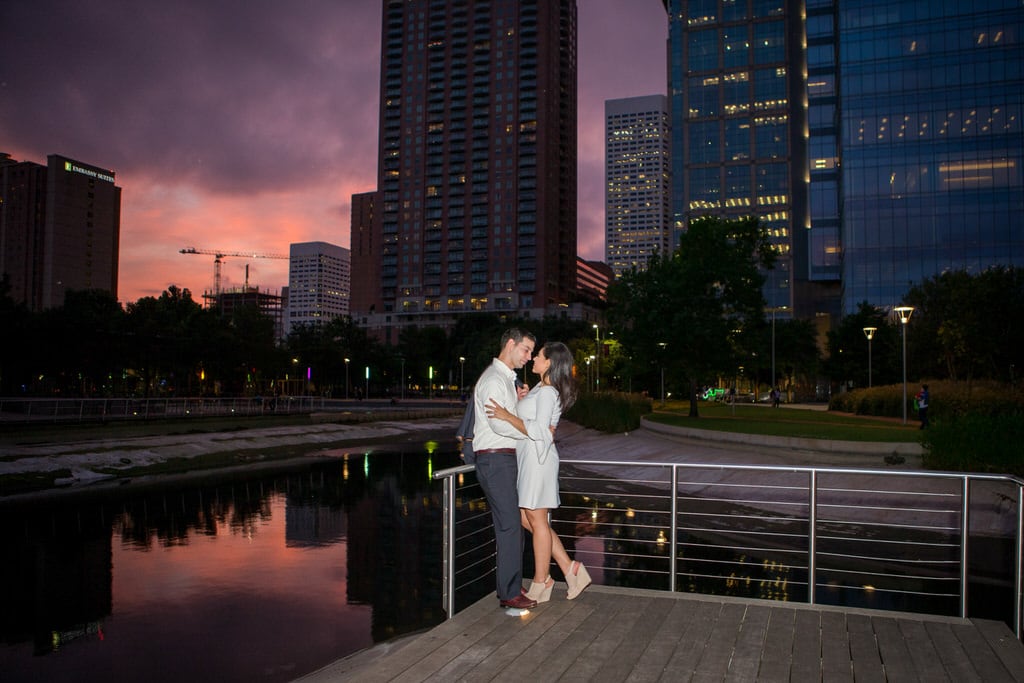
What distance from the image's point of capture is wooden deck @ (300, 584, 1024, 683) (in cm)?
430

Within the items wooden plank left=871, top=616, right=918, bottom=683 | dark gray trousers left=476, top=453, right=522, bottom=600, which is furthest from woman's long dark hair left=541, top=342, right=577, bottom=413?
wooden plank left=871, top=616, right=918, bottom=683

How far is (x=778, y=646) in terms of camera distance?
4.76 metres

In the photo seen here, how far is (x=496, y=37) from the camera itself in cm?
15300

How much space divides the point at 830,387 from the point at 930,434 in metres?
83.4

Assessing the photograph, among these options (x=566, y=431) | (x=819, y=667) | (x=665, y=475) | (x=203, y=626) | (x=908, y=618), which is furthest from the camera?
(x=566, y=431)

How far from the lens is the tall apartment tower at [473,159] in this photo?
149 metres

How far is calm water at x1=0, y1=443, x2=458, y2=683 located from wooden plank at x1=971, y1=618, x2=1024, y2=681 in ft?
19.5

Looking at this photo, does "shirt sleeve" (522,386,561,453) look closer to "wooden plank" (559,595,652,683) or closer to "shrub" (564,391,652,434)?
"wooden plank" (559,595,652,683)

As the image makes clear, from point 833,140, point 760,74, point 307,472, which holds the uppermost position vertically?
point 760,74

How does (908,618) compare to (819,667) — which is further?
(908,618)

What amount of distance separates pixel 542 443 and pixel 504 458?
337 millimetres

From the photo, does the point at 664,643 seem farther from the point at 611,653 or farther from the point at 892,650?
the point at 892,650

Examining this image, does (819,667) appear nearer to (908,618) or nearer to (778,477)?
(908,618)

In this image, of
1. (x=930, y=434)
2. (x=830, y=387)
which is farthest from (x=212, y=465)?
(x=830, y=387)
